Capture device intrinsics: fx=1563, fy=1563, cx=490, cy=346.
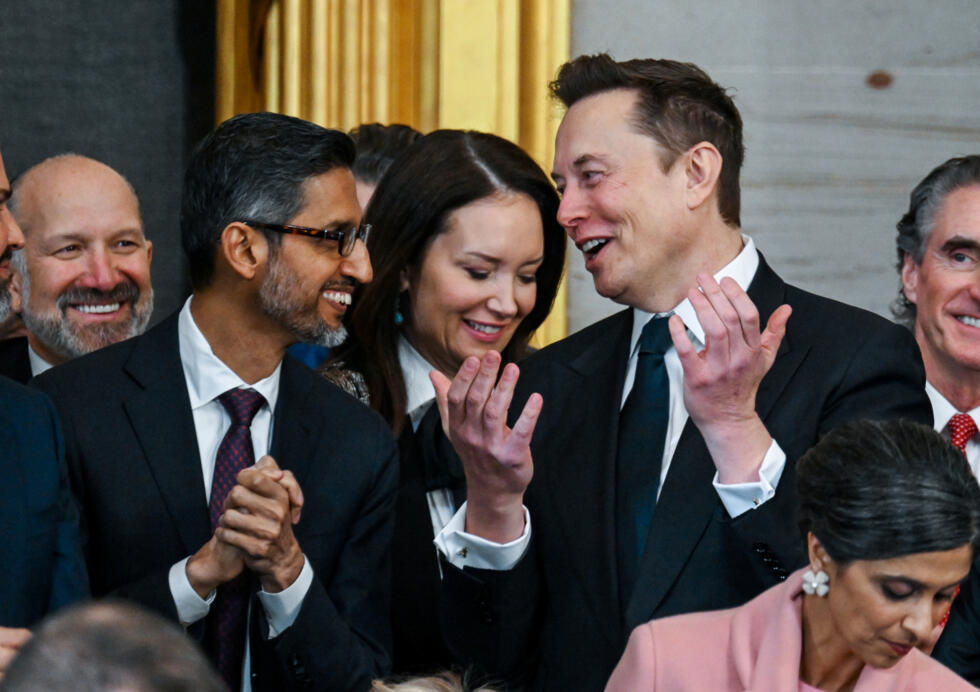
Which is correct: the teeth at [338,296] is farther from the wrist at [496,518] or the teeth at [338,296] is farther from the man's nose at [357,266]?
the wrist at [496,518]

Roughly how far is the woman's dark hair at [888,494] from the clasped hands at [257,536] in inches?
34.3

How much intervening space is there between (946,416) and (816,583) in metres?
1.28

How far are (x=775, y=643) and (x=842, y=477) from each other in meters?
0.27

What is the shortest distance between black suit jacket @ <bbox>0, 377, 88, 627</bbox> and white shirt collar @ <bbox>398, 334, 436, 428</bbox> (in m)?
1.01

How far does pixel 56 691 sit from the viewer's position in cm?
109

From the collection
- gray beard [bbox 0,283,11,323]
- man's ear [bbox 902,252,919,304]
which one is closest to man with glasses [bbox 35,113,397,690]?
gray beard [bbox 0,283,11,323]

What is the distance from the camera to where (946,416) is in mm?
3473

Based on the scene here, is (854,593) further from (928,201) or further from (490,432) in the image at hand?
(928,201)

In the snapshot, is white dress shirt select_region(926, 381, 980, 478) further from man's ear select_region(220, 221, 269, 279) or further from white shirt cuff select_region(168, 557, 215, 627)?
white shirt cuff select_region(168, 557, 215, 627)

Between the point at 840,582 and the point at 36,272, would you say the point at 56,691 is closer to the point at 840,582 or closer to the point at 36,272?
the point at 840,582

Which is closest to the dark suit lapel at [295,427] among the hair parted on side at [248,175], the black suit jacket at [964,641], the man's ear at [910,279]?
the hair parted on side at [248,175]

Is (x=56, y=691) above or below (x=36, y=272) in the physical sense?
above

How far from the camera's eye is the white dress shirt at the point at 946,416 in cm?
337

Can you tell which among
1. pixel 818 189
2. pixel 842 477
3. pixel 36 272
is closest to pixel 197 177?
pixel 36 272
